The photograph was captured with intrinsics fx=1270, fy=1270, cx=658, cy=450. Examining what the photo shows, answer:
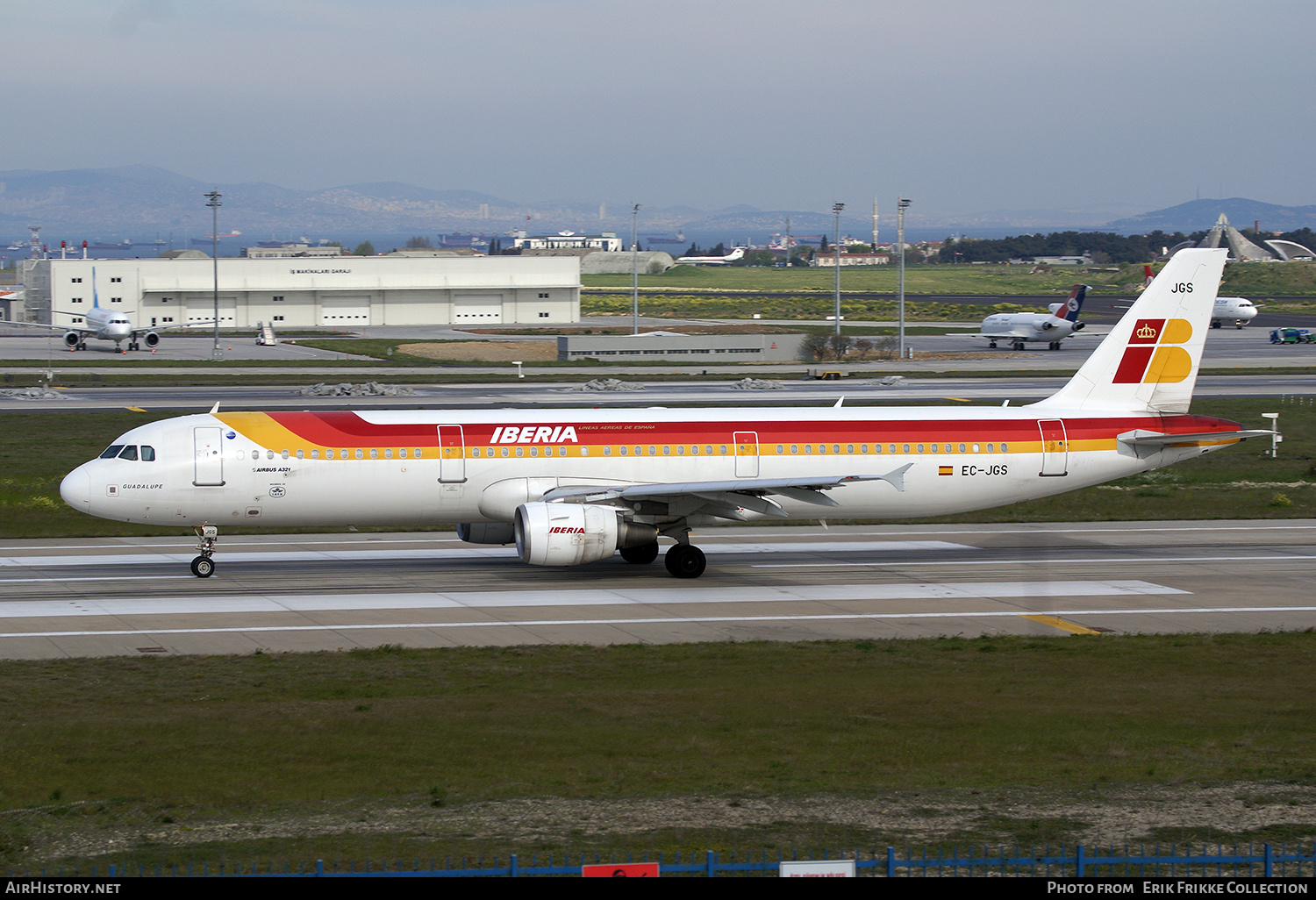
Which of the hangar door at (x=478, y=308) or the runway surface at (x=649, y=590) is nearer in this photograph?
the runway surface at (x=649, y=590)

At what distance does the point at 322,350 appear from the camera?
117125 mm

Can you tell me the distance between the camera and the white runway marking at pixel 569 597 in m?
28.8

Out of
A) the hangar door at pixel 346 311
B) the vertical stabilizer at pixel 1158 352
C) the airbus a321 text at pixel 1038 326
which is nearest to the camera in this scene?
the vertical stabilizer at pixel 1158 352

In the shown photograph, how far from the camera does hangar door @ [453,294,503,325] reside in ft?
517

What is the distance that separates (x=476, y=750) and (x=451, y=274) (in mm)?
144015

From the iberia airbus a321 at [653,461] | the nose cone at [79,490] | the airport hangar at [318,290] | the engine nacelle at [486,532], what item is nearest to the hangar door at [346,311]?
the airport hangar at [318,290]

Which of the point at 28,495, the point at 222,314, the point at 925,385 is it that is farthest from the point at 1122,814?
the point at 222,314

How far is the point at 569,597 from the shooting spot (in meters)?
30.7

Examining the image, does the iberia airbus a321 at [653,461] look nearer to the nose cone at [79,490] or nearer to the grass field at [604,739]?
the nose cone at [79,490]

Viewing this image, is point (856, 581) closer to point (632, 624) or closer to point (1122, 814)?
point (632, 624)

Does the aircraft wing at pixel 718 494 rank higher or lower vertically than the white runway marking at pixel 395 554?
higher

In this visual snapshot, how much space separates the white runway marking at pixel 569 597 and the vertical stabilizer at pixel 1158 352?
5988 millimetres

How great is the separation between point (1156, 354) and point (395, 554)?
893 inches

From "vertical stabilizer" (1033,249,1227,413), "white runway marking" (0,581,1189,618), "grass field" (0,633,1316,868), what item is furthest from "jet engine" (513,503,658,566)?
"vertical stabilizer" (1033,249,1227,413)
